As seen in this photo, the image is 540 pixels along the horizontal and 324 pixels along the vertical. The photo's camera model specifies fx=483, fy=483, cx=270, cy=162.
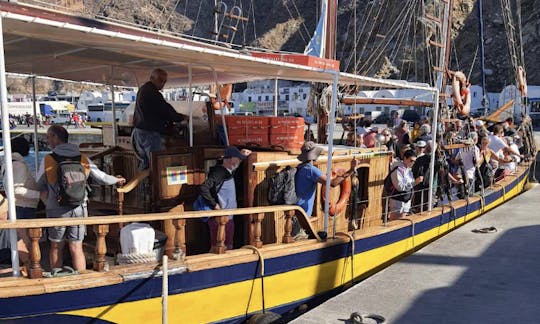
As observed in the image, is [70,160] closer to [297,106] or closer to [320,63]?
[320,63]

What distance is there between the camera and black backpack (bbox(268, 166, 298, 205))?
543 cm

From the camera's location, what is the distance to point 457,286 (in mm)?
5832

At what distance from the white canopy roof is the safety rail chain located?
58.0 inches

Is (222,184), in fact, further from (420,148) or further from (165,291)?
(420,148)

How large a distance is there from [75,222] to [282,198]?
2288mm

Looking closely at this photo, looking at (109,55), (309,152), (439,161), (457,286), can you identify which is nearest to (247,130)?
(309,152)

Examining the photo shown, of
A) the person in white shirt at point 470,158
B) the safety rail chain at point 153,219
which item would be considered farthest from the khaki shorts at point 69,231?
the person in white shirt at point 470,158

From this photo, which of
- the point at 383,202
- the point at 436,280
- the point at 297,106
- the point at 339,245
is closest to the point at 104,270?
the point at 339,245

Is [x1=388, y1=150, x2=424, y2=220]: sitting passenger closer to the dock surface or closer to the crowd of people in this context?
the crowd of people

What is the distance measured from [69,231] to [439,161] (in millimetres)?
6025

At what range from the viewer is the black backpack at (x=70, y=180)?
13.7ft

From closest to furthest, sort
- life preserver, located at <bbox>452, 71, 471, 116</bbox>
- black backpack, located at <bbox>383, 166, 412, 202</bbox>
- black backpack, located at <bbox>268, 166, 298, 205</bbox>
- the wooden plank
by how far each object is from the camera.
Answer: black backpack, located at <bbox>268, 166, 298, 205</bbox>
black backpack, located at <bbox>383, 166, 412, 202</bbox>
the wooden plank
life preserver, located at <bbox>452, 71, 471, 116</bbox>

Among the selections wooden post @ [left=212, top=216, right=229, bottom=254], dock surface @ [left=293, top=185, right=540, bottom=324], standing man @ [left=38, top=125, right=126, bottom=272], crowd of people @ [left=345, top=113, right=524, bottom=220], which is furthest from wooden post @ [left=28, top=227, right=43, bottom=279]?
crowd of people @ [left=345, top=113, right=524, bottom=220]

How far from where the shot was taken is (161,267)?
4363 millimetres
